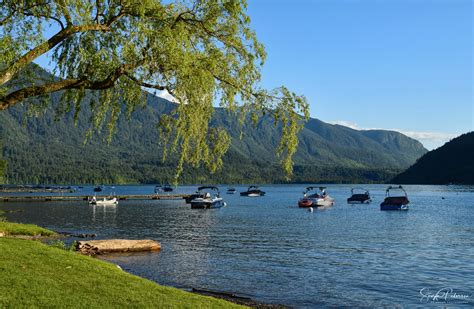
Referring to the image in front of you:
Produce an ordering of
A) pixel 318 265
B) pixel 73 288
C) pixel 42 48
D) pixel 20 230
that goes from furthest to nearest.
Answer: pixel 20 230
pixel 318 265
pixel 42 48
pixel 73 288

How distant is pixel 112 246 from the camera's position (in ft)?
113

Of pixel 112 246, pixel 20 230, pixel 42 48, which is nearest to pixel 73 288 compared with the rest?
pixel 42 48

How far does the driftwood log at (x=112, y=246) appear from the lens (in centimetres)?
3316

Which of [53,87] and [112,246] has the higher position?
[53,87]

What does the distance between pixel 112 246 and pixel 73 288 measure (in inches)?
827

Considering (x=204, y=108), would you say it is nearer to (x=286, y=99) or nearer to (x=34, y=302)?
(x=286, y=99)

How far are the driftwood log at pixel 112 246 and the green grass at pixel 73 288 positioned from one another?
14.3m

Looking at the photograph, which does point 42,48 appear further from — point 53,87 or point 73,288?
point 73,288

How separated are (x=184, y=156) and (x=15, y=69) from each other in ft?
21.9

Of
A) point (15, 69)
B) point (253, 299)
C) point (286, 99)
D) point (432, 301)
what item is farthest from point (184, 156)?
point (432, 301)

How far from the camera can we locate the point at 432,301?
22078 mm

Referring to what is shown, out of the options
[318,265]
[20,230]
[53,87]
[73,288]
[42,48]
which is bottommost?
[318,265]

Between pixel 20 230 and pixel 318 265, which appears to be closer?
pixel 318 265

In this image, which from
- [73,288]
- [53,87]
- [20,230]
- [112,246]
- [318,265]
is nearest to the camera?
[73,288]
